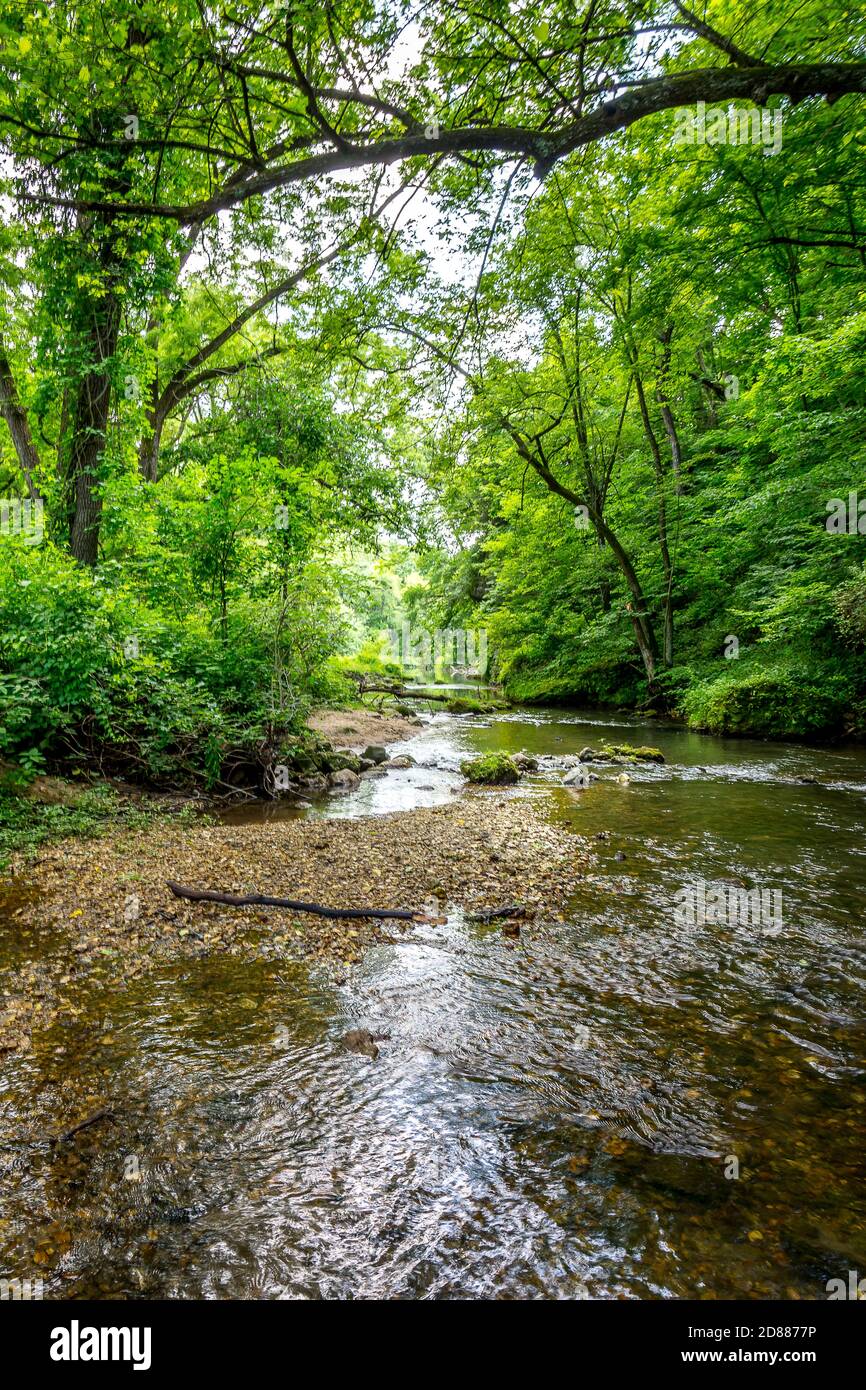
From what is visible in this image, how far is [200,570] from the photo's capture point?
983cm

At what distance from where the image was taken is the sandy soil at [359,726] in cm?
1481

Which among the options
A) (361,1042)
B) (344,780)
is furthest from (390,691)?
(361,1042)

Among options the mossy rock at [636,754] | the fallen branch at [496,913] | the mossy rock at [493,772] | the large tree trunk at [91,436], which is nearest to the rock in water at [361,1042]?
the fallen branch at [496,913]

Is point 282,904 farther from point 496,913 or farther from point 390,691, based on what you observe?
point 390,691

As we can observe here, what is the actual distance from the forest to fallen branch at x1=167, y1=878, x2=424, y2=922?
0.67 ft

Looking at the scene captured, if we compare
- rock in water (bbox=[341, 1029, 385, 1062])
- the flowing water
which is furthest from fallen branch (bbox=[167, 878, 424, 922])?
rock in water (bbox=[341, 1029, 385, 1062])

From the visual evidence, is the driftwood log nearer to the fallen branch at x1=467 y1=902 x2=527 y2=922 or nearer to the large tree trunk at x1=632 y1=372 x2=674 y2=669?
the large tree trunk at x1=632 y1=372 x2=674 y2=669

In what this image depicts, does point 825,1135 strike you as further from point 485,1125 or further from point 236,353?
point 236,353

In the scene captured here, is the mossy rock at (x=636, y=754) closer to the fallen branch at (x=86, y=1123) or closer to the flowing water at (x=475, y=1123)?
the flowing water at (x=475, y=1123)

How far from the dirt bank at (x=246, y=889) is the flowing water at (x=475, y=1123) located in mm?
317
